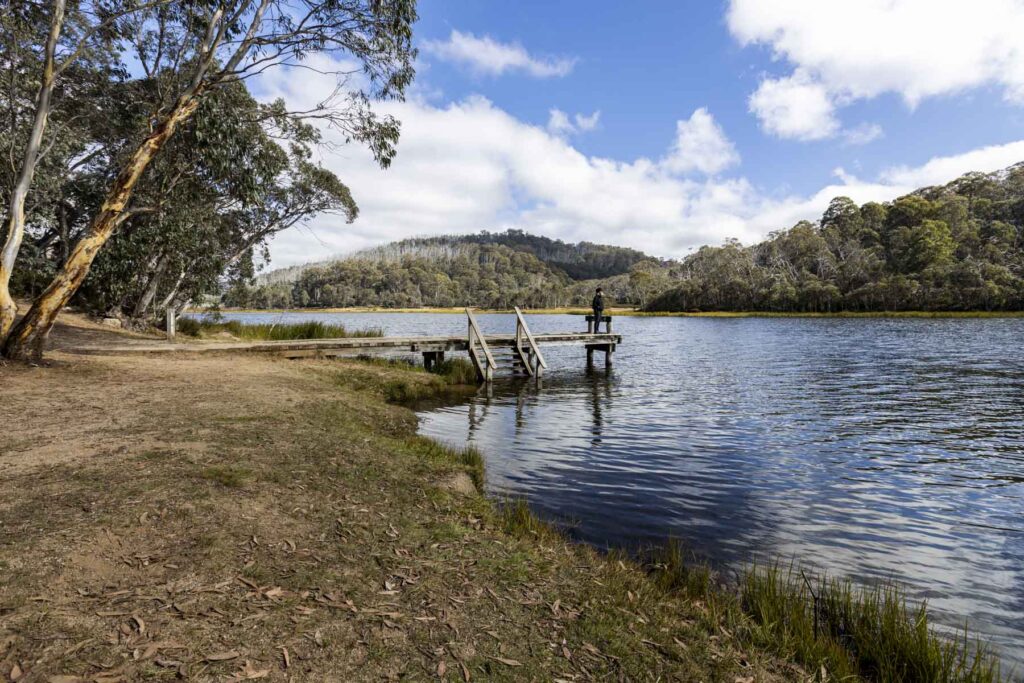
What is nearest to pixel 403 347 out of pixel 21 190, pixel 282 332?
pixel 282 332

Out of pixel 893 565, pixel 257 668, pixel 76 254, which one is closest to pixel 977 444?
pixel 893 565

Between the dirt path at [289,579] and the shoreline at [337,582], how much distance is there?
0.02 m

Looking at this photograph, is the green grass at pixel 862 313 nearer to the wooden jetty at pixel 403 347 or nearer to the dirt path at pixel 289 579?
the wooden jetty at pixel 403 347

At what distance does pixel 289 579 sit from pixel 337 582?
0.36m

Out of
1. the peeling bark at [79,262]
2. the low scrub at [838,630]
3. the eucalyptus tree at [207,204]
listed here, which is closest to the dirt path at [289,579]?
the low scrub at [838,630]

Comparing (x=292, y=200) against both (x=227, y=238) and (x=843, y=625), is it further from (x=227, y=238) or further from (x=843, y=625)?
(x=843, y=625)

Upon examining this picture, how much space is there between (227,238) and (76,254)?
17571 mm

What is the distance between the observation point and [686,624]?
13.9ft

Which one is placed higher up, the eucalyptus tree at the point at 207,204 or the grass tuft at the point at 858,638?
the eucalyptus tree at the point at 207,204

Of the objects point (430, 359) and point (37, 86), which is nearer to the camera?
point (37, 86)

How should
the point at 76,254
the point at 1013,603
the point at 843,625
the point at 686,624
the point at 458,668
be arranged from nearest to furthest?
the point at 458,668, the point at 686,624, the point at 843,625, the point at 1013,603, the point at 76,254

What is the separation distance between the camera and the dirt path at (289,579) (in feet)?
10.4

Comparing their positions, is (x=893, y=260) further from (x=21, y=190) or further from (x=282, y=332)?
(x=21, y=190)

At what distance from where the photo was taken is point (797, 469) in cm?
982
